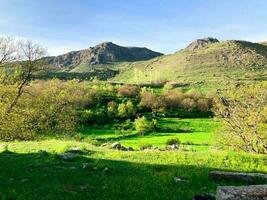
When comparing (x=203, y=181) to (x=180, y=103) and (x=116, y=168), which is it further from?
(x=180, y=103)

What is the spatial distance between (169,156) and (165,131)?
4053 inches

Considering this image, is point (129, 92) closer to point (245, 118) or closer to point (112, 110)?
point (112, 110)

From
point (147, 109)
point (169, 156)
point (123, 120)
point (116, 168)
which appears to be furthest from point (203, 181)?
point (147, 109)

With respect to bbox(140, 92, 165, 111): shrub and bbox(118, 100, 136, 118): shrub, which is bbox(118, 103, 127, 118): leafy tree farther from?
bbox(140, 92, 165, 111): shrub

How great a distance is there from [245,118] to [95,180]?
31.1 meters

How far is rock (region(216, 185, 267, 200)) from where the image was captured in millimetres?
9945

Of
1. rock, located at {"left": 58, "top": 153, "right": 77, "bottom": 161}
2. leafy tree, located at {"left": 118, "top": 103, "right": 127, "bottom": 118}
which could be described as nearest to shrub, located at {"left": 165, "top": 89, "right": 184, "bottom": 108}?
leafy tree, located at {"left": 118, "top": 103, "right": 127, "bottom": 118}

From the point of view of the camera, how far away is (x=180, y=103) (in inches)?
6304

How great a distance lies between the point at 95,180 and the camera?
57.0ft

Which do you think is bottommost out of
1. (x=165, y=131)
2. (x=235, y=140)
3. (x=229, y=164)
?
(x=165, y=131)

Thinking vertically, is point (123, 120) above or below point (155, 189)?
below

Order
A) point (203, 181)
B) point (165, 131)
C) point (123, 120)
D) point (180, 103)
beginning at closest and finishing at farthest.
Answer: point (203, 181), point (165, 131), point (123, 120), point (180, 103)

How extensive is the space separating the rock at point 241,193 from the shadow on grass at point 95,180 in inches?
184

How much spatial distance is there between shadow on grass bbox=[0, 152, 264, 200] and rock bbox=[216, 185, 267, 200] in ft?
15.3
